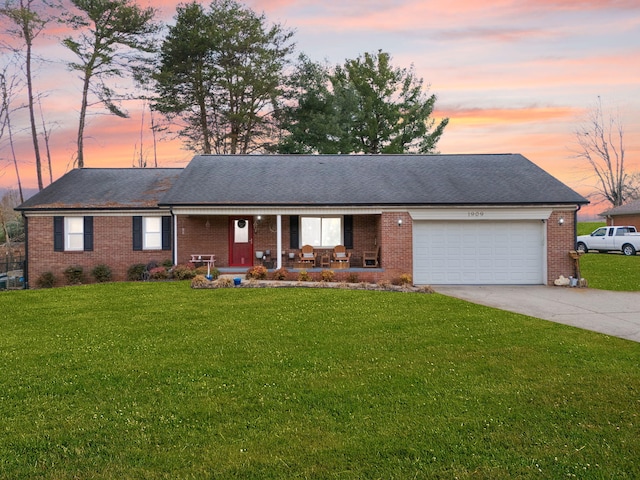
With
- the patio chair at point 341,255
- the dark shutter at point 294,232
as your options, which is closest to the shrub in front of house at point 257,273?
the dark shutter at point 294,232

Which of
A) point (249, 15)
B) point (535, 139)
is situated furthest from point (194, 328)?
point (249, 15)

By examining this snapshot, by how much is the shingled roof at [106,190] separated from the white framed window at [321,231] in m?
6.54

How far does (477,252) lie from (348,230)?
5249mm

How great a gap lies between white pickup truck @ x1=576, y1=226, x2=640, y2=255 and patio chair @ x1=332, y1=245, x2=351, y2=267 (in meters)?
17.1

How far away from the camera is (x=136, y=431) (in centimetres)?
418

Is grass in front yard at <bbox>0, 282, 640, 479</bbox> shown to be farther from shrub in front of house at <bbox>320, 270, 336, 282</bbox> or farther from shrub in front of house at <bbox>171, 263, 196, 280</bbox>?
shrub in front of house at <bbox>171, 263, 196, 280</bbox>

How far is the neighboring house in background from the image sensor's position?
112ft

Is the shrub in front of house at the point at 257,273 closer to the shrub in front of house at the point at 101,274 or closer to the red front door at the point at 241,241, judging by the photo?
the red front door at the point at 241,241

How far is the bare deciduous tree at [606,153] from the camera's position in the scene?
42.6 metres

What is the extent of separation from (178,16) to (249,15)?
16.2 feet

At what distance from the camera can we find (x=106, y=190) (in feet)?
64.3

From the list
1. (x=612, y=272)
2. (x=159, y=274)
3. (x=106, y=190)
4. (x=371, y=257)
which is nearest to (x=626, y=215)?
(x=612, y=272)

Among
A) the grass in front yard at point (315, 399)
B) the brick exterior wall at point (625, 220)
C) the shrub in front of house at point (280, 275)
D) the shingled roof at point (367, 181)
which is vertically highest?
the shingled roof at point (367, 181)

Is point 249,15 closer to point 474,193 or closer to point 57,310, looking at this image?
point 474,193
